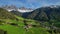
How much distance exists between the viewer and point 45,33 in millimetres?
128625

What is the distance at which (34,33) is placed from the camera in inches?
4921

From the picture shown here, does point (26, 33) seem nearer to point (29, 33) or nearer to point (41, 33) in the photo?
point (29, 33)

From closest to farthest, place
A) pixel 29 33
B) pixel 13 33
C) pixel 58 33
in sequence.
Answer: pixel 13 33, pixel 29 33, pixel 58 33

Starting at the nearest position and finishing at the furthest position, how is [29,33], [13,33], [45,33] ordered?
[13,33] < [29,33] < [45,33]

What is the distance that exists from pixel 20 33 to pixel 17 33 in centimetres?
205

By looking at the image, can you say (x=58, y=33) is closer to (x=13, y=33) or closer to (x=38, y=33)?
(x=38, y=33)

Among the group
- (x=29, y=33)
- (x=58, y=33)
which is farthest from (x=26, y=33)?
(x=58, y=33)

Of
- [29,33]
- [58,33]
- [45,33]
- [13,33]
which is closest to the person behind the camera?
[13,33]

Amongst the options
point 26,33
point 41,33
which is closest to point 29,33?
point 26,33

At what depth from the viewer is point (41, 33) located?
12788 centimetres

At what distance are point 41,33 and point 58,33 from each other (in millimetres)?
21420

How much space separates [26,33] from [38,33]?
11.3m

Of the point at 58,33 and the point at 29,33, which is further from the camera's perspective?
the point at 58,33

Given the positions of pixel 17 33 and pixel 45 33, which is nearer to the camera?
pixel 17 33
